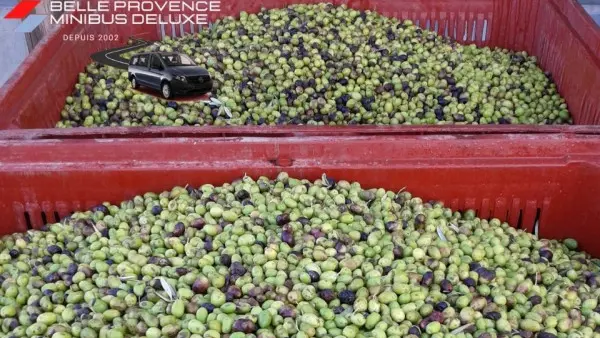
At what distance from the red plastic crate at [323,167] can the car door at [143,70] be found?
1.34 metres

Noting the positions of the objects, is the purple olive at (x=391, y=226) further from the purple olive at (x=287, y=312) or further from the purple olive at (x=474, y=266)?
the purple olive at (x=287, y=312)

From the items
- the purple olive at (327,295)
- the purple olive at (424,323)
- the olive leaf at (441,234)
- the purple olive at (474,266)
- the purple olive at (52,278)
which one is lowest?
the purple olive at (474,266)

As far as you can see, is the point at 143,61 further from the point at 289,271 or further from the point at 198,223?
the point at 289,271

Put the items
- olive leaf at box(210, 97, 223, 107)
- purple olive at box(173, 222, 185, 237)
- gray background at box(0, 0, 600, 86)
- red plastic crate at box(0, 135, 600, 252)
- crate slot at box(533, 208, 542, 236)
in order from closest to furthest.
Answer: purple olive at box(173, 222, 185, 237), red plastic crate at box(0, 135, 600, 252), crate slot at box(533, 208, 542, 236), olive leaf at box(210, 97, 223, 107), gray background at box(0, 0, 600, 86)

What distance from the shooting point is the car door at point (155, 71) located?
4.35m

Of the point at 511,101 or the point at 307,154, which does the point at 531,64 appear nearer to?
the point at 511,101

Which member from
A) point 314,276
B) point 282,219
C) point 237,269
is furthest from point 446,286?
point 237,269

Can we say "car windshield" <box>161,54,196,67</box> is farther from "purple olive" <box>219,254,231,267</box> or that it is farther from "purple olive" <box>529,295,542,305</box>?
"purple olive" <box>529,295,542,305</box>

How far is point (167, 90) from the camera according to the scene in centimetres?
434

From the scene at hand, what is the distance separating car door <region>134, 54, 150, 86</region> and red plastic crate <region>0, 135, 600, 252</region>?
1338 mm

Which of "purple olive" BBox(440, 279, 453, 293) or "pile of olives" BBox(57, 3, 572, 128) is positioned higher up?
"pile of olives" BBox(57, 3, 572, 128)

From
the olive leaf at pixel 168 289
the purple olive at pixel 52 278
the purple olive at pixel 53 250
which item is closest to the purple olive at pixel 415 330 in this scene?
the olive leaf at pixel 168 289

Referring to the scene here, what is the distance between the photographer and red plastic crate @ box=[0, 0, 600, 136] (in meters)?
3.77

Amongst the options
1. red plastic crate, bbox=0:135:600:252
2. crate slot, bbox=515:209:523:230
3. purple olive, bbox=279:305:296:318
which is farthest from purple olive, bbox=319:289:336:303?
crate slot, bbox=515:209:523:230
